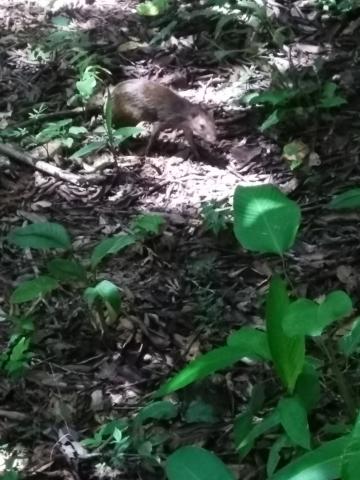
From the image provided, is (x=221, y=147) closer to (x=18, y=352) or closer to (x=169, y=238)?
(x=169, y=238)

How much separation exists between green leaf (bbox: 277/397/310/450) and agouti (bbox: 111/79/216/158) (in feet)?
9.01

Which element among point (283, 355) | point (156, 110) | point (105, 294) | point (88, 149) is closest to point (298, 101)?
point (156, 110)

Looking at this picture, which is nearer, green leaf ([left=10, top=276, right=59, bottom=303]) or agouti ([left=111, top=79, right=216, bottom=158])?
green leaf ([left=10, top=276, right=59, bottom=303])

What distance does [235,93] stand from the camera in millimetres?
5609

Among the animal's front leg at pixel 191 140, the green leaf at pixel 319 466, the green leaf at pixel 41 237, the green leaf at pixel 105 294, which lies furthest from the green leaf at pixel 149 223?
the green leaf at pixel 319 466

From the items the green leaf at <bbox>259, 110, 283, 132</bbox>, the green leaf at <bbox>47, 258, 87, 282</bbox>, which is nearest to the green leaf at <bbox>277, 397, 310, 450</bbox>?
the green leaf at <bbox>47, 258, 87, 282</bbox>

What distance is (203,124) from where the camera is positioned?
5.20 metres

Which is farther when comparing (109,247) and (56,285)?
(109,247)

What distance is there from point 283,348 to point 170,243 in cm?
169

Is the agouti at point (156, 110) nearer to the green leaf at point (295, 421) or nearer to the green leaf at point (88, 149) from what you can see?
the green leaf at point (88, 149)

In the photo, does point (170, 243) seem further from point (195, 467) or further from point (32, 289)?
point (195, 467)

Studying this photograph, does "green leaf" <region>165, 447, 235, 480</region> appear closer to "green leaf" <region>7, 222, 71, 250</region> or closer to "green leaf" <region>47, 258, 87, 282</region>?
"green leaf" <region>47, 258, 87, 282</region>

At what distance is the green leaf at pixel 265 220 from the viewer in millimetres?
2951

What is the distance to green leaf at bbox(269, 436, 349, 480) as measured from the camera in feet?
6.61
